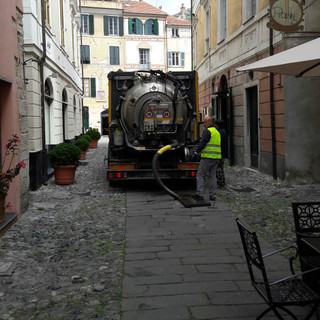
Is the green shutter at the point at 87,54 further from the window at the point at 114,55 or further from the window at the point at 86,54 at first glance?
the window at the point at 114,55

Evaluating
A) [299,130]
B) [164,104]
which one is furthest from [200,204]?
[299,130]

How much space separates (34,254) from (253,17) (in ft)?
34.2

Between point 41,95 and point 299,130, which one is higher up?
point 41,95

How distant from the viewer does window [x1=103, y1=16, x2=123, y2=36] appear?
42.3 m

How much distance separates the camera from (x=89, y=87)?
41.0 meters

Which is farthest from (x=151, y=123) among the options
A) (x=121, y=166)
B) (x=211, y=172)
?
(x=211, y=172)

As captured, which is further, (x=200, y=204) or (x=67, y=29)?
(x=67, y=29)

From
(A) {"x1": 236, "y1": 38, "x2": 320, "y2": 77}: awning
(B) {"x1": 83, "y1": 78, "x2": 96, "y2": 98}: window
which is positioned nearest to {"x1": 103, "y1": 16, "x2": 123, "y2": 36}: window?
(B) {"x1": 83, "y1": 78, "x2": 96, "y2": 98}: window

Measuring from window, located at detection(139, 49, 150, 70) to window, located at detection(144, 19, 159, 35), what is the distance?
1.79m

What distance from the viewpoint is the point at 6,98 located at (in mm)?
7566

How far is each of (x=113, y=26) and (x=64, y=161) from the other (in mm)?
33247

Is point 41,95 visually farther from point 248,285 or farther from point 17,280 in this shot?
point 248,285

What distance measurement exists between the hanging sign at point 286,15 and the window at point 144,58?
3356cm

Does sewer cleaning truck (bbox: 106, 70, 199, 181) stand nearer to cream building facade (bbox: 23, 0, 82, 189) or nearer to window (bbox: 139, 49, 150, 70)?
cream building facade (bbox: 23, 0, 82, 189)
